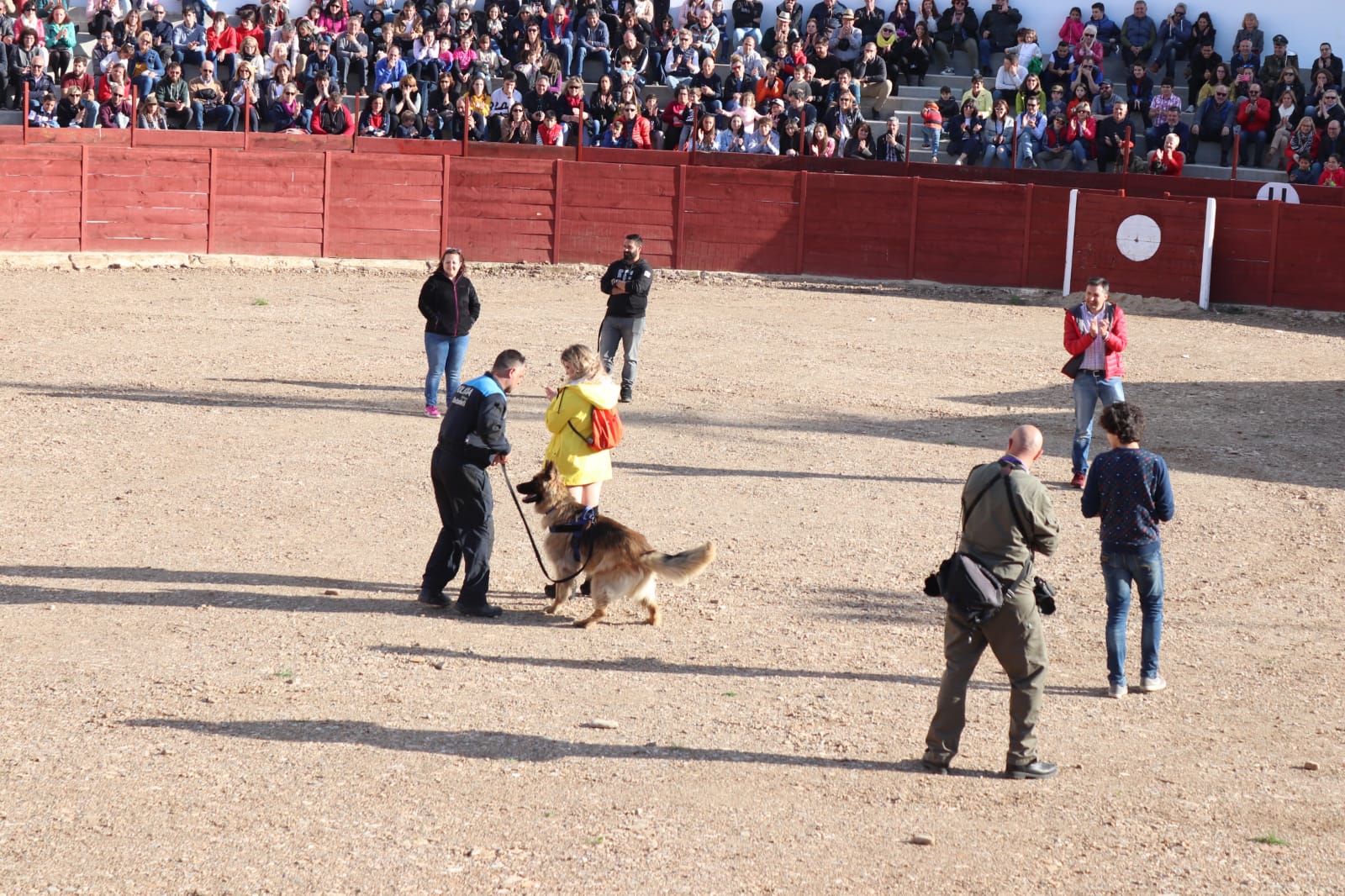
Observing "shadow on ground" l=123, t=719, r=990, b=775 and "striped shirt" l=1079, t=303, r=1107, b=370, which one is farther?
"striped shirt" l=1079, t=303, r=1107, b=370


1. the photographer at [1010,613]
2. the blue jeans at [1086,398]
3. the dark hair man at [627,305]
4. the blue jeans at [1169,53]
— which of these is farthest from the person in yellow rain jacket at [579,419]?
the blue jeans at [1169,53]

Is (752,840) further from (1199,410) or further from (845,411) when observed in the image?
(1199,410)

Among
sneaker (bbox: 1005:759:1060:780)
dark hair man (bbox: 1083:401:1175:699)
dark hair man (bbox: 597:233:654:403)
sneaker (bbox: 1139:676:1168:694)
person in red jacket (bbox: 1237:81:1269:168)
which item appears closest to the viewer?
sneaker (bbox: 1005:759:1060:780)

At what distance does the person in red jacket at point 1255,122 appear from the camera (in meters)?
27.2

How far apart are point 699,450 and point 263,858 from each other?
8381mm

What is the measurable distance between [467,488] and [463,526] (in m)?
0.25

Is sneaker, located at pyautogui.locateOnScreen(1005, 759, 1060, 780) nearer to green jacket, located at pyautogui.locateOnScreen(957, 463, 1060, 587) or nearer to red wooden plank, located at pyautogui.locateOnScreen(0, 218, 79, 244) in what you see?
green jacket, located at pyautogui.locateOnScreen(957, 463, 1060, 587)

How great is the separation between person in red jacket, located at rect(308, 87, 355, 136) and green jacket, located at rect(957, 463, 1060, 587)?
22.2 meters

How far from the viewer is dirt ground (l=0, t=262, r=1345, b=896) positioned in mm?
6379

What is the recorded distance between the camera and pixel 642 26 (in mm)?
30516

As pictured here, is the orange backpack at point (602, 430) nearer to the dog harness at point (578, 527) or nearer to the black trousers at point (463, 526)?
the dog harness at point (578, 527)

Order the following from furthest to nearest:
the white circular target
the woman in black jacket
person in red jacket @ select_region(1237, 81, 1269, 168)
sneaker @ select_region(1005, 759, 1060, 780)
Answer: person in red jacket @ select_region(1237, 81, 1269, 168) → the white circular target → the woman in black jacket → sneaker @ select_region(1005, 759, 1060, 780)

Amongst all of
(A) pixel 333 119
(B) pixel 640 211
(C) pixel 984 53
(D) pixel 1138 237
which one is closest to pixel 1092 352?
(D) pixel 1138 237

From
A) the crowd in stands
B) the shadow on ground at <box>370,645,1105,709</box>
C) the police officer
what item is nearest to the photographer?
the shadow on ground at <box>370,645,1105,709</box>
